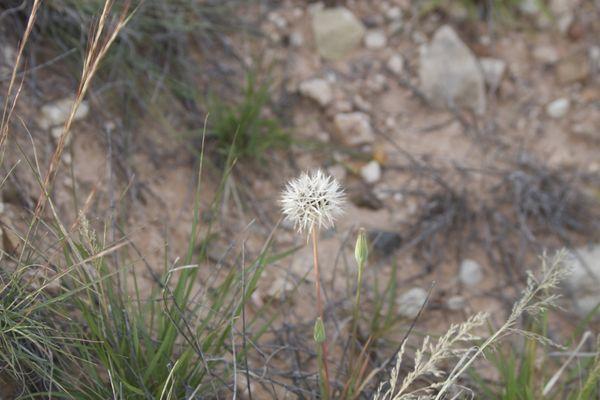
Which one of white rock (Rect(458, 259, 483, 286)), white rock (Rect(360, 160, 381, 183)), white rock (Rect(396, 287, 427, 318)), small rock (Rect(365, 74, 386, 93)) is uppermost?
small rock (Rect(365, 74, 386, 93))

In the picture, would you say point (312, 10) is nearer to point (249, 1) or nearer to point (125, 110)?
point (249, 1)

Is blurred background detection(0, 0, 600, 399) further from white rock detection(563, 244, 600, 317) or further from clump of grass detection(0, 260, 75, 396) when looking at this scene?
clump of grass detection(0, 260, 75, 396)

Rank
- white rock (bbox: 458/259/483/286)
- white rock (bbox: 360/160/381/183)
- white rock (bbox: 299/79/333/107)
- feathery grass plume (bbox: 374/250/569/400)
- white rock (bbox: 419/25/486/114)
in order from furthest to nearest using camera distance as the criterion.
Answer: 1. white rock (bbox: 419/25/486/114)
2. white rock (bbox: 299/79/333/107)
3. white rock (bbox: 360/160/381/183)
4. white rock (bbox: 458/259/483/286)
5. feathery grass plume (bbox: 374/250/569/400)

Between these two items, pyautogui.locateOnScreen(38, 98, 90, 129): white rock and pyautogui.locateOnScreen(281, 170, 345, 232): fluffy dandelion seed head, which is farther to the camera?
pyautogui.locateOnScreen(38, 98, 90, 129): white rock

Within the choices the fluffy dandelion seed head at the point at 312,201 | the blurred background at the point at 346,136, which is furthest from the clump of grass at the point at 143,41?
the fluffy dandelion seed head at the point at 312,201

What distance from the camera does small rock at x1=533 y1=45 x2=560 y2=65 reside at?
3066 mm

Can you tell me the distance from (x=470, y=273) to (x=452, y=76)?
94cm

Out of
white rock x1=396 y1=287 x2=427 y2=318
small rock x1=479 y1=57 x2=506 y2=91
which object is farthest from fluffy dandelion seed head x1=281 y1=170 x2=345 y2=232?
small rock x1=479 y1=57 x2=506 y2=91

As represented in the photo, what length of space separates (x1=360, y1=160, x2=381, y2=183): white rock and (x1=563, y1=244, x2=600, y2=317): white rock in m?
0.79

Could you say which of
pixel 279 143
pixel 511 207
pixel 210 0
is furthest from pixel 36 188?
pixel 511 207

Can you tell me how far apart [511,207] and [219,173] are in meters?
1.15

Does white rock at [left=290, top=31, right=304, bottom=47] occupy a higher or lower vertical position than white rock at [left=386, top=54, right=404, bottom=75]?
higher

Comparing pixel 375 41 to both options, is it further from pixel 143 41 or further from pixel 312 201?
pixel 312 201

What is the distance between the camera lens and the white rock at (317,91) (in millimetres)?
2768
